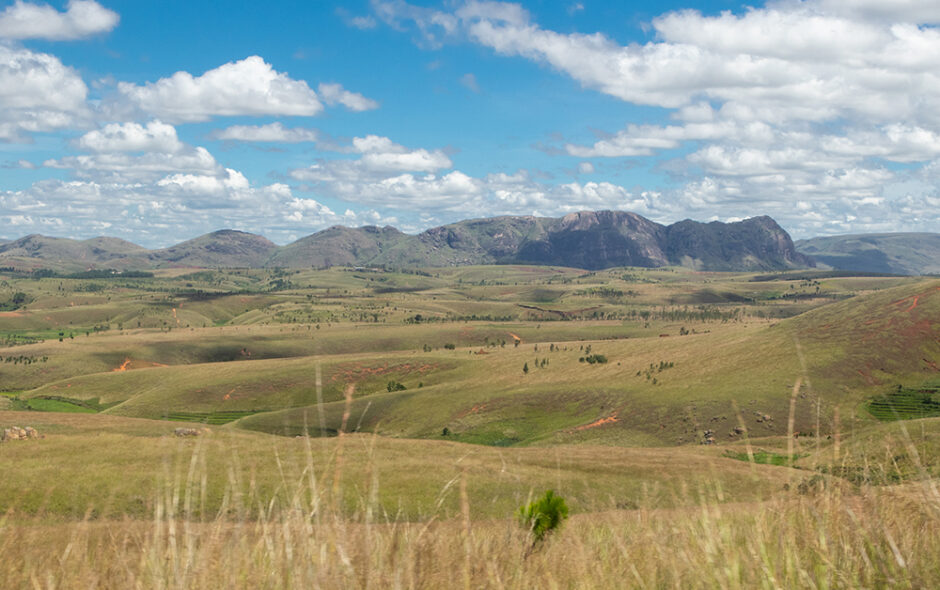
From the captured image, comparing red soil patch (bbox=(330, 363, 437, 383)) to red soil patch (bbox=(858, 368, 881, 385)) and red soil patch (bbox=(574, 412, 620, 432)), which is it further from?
red soil patch (bbox=(858, 368, 881, 385))

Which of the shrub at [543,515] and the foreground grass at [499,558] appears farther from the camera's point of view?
the shrub at [543,515]

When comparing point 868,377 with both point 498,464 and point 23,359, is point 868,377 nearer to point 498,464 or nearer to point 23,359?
point 498,464

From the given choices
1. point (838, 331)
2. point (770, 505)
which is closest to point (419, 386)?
point (838, 331)

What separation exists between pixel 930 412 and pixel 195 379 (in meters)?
149

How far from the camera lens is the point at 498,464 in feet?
113

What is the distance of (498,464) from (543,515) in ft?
91.8

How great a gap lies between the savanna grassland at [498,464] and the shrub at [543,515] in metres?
0.18

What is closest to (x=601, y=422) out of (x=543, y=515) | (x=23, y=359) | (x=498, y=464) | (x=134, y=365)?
(x=498, y=464)

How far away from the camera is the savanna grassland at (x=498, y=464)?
481cm

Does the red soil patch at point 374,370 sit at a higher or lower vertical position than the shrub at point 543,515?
lower

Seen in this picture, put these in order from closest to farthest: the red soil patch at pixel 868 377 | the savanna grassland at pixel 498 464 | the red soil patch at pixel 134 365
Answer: the savanna grassland at pixel 498 464 → the red soil patch at pixel 868 377 → the red soil patch at pixel 134 365

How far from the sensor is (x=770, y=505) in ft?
23.8

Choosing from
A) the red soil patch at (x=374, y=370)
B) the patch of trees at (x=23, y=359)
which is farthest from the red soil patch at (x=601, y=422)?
the patch of trees at (x=23, y=359)

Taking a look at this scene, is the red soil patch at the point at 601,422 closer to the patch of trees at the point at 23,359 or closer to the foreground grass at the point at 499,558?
the foreground grass at the point at 499,558
